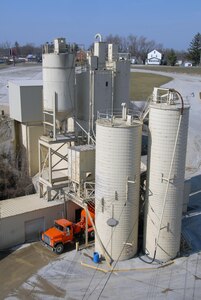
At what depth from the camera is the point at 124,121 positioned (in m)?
20.7

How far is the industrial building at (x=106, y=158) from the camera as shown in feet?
64.8

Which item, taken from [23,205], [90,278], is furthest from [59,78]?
[90,278]

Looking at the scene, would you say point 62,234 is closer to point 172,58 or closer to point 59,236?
point 59,236

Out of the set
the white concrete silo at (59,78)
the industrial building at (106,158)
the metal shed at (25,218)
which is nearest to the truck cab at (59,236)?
the industrial building at (106,158)

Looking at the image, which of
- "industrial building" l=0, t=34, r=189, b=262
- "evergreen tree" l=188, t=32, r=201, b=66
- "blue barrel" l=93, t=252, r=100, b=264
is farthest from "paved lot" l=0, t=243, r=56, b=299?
"evergreen tree" l=188, t=32, r=201, b=66

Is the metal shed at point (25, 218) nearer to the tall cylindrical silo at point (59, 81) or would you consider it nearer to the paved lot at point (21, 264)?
the paved lot at point (21, 264)

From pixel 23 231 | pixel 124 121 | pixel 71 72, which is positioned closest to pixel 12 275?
pixel 23 231

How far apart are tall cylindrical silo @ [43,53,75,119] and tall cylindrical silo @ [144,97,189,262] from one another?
248 inches

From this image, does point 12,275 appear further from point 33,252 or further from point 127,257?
point 127,257

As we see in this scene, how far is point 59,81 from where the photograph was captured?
926 inches

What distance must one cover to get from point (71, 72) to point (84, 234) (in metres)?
10.1

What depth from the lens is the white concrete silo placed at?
23.4 meters

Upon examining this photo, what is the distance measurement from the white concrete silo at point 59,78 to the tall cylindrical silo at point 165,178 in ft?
20.7

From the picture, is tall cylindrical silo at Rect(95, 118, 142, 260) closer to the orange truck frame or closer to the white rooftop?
the orange truck frame
